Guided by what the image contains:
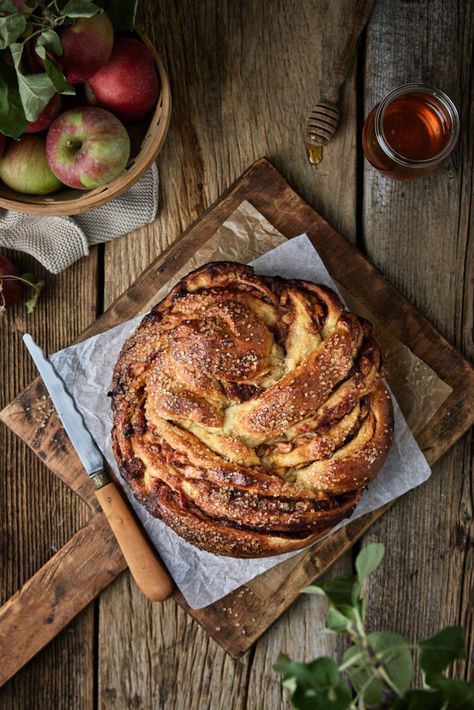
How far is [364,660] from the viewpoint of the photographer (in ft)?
3.95

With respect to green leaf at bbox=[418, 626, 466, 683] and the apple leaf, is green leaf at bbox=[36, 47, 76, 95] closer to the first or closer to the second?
the apple leaf

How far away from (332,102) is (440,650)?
1.58 metres

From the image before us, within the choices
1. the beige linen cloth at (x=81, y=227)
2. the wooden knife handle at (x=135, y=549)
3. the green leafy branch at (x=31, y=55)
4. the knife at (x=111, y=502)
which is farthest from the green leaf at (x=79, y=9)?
the wooden knife handle at (x=135, y=549)

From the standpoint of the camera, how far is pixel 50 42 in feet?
5.46

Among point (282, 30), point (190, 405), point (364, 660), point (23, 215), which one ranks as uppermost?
point (282, 30)

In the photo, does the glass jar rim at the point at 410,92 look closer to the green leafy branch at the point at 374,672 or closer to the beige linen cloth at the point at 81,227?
the beige linen cloth at the point at 81,227

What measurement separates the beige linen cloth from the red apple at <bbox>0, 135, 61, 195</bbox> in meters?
0.24

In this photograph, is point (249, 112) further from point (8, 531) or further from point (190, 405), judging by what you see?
point (8, 531)

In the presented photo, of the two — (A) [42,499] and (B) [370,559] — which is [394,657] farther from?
(A) [42,499]

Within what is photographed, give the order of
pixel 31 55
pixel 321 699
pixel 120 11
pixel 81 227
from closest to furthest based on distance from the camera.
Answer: pixel 321 699
pixel 31 55
pixel 120 11
pixel 81 227

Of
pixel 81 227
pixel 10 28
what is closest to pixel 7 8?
pixel 10 28

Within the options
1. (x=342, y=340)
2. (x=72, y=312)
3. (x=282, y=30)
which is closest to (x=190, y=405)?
(x=342, y=340)

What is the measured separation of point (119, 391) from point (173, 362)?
20 centimetres

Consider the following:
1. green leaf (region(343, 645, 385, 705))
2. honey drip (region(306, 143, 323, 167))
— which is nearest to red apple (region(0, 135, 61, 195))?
honey drip (region(306, 143, 323, 167))
